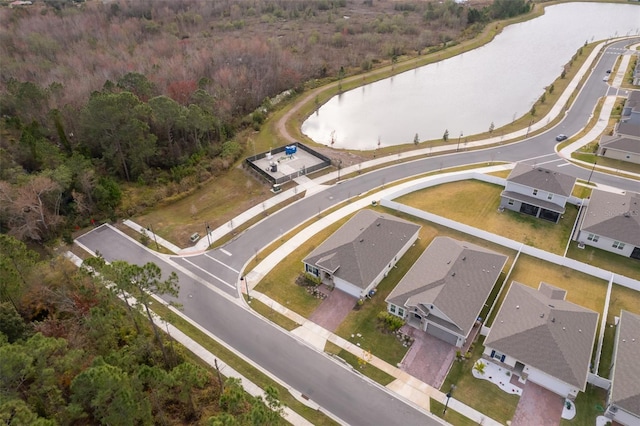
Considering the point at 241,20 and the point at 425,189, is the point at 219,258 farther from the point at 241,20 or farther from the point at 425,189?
the point at 241,20

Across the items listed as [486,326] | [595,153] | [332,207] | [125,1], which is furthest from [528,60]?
[125,1]

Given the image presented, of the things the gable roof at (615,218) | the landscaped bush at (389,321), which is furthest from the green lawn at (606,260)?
the landscaped bush at (389,321)

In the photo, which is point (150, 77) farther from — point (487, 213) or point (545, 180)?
point (545, 180)

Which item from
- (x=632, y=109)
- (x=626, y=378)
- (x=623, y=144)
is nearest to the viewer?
(x=626, y=378)

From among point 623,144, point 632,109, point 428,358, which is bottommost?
point 428,358

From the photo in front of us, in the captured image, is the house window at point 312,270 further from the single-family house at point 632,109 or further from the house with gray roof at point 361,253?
the single-family house at point 632,109

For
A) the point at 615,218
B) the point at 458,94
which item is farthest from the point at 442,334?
the point at 458,94

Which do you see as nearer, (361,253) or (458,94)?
(361,253)

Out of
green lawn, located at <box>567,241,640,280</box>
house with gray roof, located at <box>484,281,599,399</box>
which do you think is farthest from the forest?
green lawn, located at <box>567,241,640,280</box>

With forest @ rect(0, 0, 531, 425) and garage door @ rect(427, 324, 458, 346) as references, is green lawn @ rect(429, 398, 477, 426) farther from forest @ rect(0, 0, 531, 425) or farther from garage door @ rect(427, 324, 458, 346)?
forest @ rect(0, 0, 531, 425)
